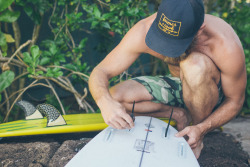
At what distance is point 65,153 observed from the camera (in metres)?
1.61

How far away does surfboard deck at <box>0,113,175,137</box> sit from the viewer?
71.8 inches

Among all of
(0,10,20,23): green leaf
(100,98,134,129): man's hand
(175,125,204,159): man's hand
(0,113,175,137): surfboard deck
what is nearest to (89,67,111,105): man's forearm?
(100,98,134,129): man's hand

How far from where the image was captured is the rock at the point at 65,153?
59.5 inches

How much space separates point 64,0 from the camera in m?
2.44

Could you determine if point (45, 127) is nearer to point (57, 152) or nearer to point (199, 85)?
point (57, 152)

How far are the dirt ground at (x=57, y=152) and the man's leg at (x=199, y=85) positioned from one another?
164mm

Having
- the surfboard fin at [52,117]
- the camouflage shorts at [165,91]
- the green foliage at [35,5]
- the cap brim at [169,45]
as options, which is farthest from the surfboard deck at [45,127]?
the green foliage at [35,5]

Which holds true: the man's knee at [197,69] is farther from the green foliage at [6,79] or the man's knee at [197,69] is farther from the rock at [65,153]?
the green foliage at [6,79]

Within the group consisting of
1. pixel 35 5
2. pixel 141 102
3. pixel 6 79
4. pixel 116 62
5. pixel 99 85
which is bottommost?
pixel 141 102

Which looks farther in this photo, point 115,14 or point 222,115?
point 115,14

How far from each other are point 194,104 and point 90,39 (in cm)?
215

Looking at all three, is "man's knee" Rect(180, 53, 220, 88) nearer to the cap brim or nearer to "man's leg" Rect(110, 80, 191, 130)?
the cap brim

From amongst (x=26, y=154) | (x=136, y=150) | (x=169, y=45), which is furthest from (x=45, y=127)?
(x=169, y=45)

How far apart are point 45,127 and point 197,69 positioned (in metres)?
1.15
